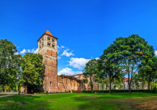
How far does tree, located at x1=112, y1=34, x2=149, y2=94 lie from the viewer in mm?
27188

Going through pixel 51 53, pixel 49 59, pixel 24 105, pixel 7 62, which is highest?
pixel 51 53

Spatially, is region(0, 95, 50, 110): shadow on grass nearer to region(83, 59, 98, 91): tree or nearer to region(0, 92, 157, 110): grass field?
region(0, 92, 157, 110): grass field

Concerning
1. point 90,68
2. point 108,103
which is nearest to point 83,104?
point 108,103

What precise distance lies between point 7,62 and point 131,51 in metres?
25.4

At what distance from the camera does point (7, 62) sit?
81.0 feet

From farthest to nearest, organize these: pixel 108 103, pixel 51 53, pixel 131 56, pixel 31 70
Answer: pixel 51 53
pixel 31 70
pixel 131 56
pixel 108 103

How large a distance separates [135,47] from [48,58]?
29591 mm

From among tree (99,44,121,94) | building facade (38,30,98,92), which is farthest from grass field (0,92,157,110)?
building facade (38,30,98,92)

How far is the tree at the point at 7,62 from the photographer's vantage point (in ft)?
76.4

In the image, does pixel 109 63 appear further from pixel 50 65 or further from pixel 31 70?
pixel 50 65

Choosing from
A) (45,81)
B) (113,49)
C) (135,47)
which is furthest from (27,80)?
(135,47)

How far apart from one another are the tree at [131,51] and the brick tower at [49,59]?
1004 inches

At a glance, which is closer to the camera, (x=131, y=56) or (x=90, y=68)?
(x=131, y=56)

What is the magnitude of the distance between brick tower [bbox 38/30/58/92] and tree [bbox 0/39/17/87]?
19032mm
